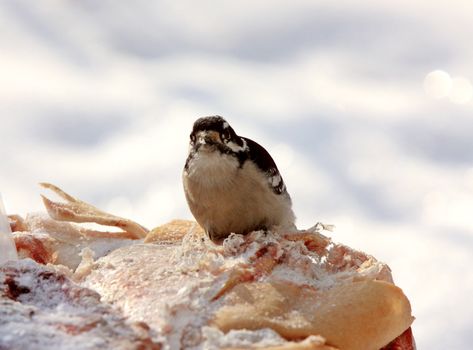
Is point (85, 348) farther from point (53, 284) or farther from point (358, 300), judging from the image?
point (358, 300)

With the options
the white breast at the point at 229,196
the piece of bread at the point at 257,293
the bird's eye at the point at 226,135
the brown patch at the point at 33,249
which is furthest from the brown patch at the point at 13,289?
the bird's eye at the point at 226,135

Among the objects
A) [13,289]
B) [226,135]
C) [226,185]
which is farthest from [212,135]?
[13,289]

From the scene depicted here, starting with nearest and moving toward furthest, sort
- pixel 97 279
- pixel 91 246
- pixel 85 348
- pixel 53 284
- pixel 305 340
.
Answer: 1. pixel 85 348
2. pixel 305 340
3. pixel 53 284
4. pixel 97 279
5. pixel 91 246

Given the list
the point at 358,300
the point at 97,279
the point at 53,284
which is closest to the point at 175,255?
the point at 97,279

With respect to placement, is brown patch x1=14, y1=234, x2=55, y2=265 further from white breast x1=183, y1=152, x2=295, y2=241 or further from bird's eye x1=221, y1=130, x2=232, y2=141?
bird's eye x1=221, y1=130, x2=232, y2=141

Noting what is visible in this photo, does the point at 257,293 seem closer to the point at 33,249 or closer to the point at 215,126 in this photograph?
the point at 215,126

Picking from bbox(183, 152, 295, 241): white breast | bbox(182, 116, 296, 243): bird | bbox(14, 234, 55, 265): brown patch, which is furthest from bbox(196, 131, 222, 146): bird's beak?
bbox(14, 234, 55, 265): brown patch

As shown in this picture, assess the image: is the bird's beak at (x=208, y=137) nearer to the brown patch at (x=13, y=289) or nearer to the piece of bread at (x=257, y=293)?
the piece of bread at (x=257, y=293)

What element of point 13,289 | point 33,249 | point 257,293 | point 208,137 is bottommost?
point 13,289
